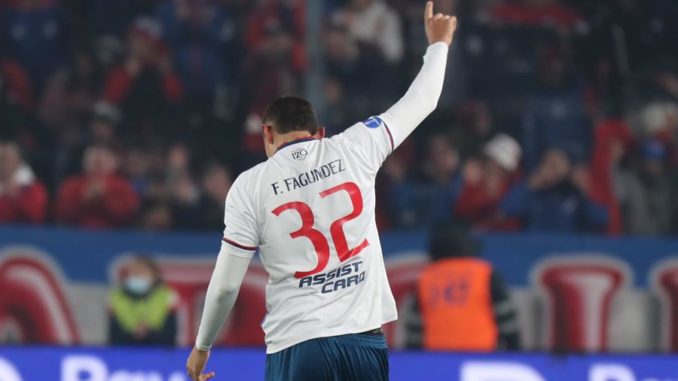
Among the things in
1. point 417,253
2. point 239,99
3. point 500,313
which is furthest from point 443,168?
point 500,313

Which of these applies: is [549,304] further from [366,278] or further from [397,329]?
[366,278]

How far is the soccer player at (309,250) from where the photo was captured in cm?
498

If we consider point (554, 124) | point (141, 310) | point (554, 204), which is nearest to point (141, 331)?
point (141, 310)

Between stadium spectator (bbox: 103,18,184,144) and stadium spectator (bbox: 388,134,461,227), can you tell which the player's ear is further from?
stadium spectator (bbox: 103,18,184,144)

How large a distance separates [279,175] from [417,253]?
5.46 m

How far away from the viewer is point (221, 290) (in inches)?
196

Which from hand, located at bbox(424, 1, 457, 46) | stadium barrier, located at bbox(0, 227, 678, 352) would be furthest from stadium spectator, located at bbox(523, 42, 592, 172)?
hand, located at bbox(424, 1, 457, 46)

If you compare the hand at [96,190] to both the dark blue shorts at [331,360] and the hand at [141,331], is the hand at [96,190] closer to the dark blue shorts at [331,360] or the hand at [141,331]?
the hand at [141,331]

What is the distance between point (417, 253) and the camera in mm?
10406

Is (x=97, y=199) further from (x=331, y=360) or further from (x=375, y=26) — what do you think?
(x=331, y=360)

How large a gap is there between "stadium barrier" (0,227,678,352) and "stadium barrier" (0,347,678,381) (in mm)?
2424

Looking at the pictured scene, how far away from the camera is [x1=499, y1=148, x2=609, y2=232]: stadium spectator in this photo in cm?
1062

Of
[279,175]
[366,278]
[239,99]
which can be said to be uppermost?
[239,99]

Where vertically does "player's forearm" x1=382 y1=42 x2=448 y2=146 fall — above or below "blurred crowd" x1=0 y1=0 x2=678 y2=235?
below
